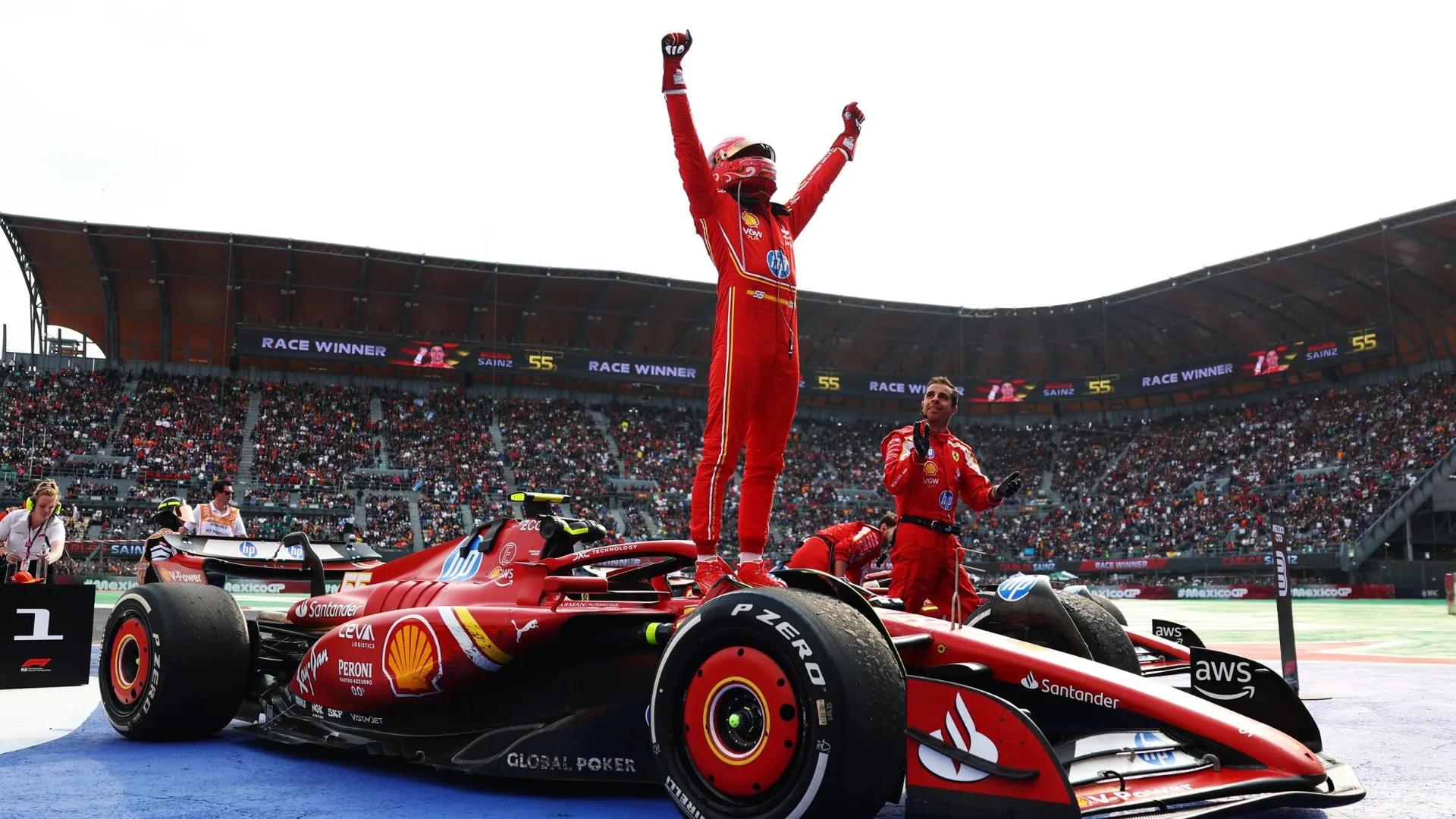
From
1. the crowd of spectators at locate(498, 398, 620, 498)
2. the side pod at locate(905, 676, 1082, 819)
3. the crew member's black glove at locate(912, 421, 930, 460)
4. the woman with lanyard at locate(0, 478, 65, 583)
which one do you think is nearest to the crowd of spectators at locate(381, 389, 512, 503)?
the crowd of spectators at locate(498, 398, 620, 498)

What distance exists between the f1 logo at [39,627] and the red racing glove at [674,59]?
18.8 feet

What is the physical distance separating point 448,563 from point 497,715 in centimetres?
→ 104

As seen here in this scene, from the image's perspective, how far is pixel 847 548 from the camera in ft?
28.6

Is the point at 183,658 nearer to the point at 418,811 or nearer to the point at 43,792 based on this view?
the point at 43,792

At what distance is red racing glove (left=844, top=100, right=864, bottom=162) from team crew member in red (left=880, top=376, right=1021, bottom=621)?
4.14 ft

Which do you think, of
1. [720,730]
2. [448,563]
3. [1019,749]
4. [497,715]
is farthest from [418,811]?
[1019,749]

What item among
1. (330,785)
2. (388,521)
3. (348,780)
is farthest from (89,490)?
(330,785)

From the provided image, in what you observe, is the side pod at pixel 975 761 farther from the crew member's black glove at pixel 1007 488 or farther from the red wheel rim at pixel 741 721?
the crew member's black glove at pixel 1007 488

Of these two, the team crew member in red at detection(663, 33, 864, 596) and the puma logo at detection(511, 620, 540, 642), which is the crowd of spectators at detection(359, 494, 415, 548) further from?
the puma logo at detection(511, 620, 540, 642)

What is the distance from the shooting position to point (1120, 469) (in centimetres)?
4453

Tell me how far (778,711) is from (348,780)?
2.19m

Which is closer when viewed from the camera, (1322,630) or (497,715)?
(497,715)

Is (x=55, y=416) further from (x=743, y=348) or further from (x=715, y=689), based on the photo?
(x=715, y=689)

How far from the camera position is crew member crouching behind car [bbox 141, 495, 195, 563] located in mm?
7012
